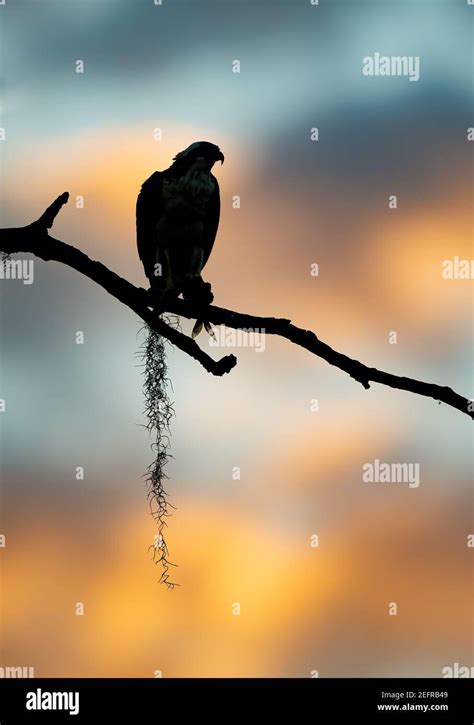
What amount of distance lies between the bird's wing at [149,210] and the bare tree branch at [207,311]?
2.76 metres

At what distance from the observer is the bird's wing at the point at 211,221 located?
23.1 ft

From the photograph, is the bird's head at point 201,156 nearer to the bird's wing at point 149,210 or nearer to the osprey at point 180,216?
the osprey at point 180,216

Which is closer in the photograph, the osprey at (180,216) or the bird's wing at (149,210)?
the osprey at (180,216)

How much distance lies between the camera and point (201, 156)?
261 inches

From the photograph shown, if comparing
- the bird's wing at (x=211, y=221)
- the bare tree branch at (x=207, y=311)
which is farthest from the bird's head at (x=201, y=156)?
the bare tree branch at (x=207, y=311)

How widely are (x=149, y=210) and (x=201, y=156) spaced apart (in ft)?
2.25

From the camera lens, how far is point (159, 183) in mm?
6820

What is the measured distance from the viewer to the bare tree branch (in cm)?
358

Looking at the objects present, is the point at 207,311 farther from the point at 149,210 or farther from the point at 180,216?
the point at 149,210

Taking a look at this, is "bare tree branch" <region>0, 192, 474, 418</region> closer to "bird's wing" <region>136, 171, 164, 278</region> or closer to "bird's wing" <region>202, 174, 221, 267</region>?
"bird's wing" <region>136, 171, 164, 278</region>

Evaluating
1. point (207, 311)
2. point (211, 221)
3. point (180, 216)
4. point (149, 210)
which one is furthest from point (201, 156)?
point (207, 311)

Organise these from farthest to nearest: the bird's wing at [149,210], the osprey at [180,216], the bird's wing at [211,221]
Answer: the bird's wing at [211,221] < the bird's wing at [149,210] < the osprey at [180,216]
